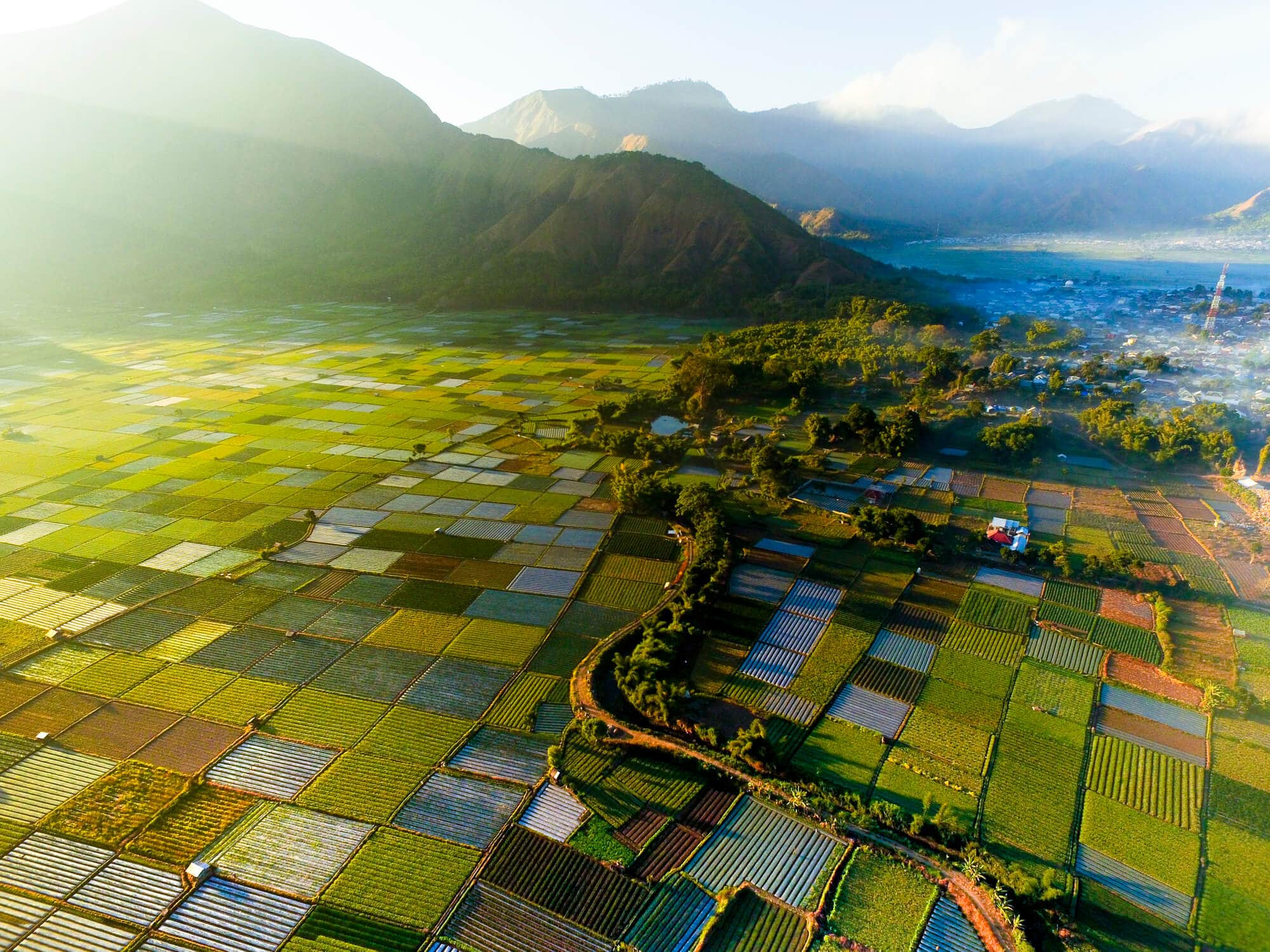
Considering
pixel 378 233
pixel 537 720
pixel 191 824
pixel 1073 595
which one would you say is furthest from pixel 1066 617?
pixel 378 233

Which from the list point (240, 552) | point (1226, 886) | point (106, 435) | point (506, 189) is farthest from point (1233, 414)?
point (506, 189)

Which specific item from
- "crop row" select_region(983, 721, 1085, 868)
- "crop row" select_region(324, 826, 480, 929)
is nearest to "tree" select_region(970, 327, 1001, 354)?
"crop row" select_region(983, 721, 1085, 868)

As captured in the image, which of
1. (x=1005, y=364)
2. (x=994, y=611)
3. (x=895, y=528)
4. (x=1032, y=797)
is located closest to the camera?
(x=1032, y=797)

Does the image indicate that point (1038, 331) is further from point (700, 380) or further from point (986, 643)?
point (986, 643)

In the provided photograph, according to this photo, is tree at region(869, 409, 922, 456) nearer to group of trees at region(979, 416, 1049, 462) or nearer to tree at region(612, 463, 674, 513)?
group of trees at region(979, 416, 1049, 462)

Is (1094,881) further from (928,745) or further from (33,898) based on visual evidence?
(33,898)

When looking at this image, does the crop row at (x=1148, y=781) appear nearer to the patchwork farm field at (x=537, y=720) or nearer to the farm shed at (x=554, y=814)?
the patchwork farm field at (x=537, y=720)

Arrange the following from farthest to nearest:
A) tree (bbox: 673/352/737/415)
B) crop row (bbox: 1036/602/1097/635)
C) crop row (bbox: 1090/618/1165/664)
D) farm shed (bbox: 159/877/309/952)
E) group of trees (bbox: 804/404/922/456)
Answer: tree (bbox: 673/352/737/415) < group of trees (bbox: 804/404/922/456) < crop row (bbox: 1036/602/1097/635) < crop row (bbox: 1090/618/1165/664) < farm shed (bbox: 159/877/309/952)
